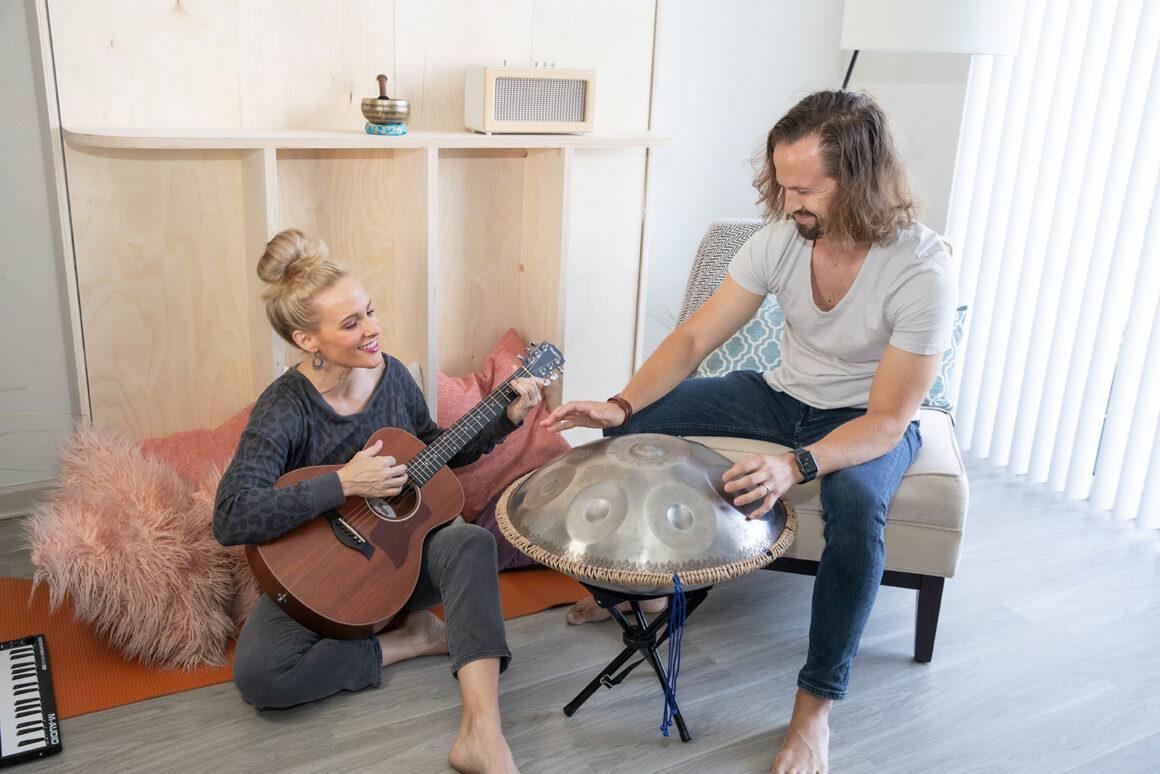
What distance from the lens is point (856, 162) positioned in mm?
1777

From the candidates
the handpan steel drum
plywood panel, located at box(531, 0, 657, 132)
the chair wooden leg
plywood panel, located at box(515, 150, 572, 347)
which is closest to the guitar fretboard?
the handpan steel drum

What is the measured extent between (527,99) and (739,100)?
1129 mm

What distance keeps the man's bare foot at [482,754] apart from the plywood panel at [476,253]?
1.27 m

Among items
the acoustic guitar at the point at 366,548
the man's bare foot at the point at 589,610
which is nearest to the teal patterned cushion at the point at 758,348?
the man's bare foot at the point at 589,610

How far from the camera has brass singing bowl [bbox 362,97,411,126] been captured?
215 cm

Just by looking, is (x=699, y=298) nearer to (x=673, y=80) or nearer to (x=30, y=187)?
(x=673, y=80)

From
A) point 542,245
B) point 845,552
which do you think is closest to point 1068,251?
point 542,245

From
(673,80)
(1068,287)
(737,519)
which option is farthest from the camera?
(673,80)

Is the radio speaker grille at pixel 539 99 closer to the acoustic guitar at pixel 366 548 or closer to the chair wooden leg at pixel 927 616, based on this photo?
the acoustic guitar at pixel 366 548

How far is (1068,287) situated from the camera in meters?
2.83

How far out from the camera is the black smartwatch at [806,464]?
1.72 metres

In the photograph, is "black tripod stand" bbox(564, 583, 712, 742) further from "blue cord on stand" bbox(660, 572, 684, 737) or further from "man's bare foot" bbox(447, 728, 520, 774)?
"man's bare foot" bbox(447, 728, 520, 774)

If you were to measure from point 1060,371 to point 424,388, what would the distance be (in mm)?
1848

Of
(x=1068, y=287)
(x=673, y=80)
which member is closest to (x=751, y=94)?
(x=673, y=80)
